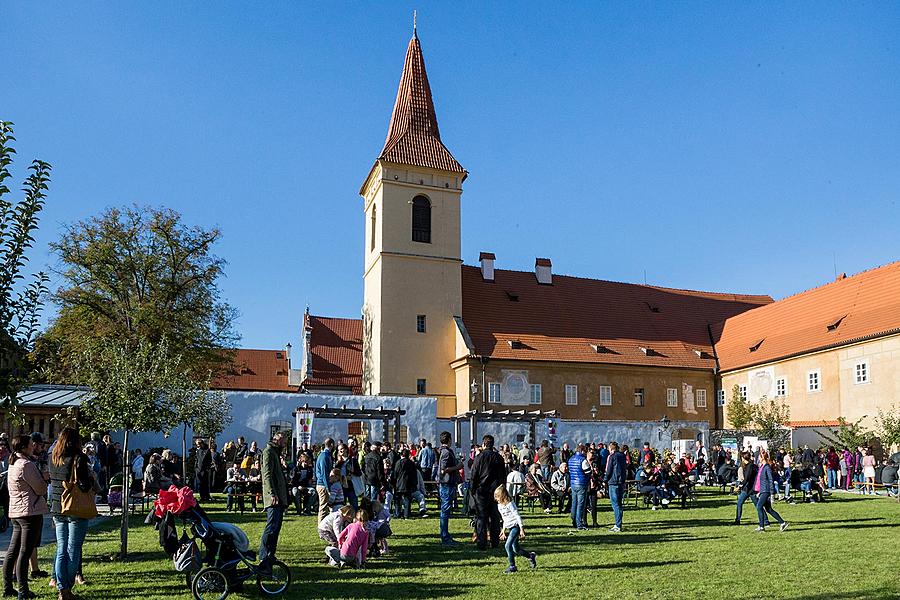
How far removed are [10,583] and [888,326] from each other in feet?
115

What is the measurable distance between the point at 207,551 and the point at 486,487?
17.6 feet

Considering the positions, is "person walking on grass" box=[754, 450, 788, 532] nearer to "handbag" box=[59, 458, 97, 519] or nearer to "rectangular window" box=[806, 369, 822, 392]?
"handbag" box=[59, 458, 97, 519]

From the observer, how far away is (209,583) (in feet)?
29.4

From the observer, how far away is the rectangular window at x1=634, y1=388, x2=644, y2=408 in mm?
44250

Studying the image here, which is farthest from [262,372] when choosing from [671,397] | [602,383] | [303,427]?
[303,427]

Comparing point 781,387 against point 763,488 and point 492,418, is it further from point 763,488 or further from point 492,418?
point 763,488

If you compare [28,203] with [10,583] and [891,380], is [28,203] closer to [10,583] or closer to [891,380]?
[10,583]

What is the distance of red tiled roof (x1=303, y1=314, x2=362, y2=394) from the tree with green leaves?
26.6 meters

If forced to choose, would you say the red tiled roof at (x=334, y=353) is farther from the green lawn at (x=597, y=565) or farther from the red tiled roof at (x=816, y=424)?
the green lawn at (x=597, y=565)

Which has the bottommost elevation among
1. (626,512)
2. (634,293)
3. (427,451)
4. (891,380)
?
(626,512)

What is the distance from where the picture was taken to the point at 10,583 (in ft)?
29.7

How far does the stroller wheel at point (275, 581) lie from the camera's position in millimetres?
9398

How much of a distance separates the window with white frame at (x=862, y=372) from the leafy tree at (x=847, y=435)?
1.75m

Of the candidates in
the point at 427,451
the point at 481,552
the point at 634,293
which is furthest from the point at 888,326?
the point at 481,552
